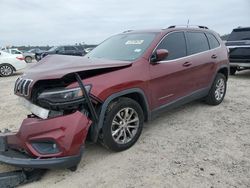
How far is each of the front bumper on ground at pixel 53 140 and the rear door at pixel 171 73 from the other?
1534 mm

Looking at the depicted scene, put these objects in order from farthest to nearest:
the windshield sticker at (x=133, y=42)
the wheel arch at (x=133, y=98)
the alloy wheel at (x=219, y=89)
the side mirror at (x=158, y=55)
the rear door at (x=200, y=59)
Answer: the alloy wheel at (x=219, y=89), the rear door at (x=200, y=59), the windshield sticker at (x=133, y=42), the side mirror at (x=158, y=55), the wheel arch at (x=133, y=98)

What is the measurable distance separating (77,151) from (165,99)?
197cm

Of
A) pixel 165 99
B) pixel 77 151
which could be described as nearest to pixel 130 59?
pixel 165 99

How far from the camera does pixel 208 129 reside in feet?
16.7

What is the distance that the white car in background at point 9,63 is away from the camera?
14248 millimetres

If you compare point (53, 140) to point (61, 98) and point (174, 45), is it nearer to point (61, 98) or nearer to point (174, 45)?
point (61, 98)

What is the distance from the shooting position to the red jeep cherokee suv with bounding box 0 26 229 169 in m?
3.44

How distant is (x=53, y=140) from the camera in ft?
11.1

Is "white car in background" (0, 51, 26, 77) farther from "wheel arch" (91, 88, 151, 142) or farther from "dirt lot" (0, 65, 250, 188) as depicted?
"wheel arch" (91, 88, 151, 142)

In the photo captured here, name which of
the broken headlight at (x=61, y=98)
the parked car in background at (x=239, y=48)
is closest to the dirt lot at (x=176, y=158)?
the broken headlight at (x=61, y=98)

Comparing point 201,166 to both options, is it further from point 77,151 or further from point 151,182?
point 77,151

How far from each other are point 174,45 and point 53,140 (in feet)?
9.47

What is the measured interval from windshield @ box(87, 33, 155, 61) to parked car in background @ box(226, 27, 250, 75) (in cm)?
666

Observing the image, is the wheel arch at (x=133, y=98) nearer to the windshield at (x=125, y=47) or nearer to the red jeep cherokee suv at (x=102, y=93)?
the red jeep cherokee suv at (x=102, y=93)
